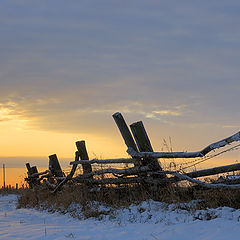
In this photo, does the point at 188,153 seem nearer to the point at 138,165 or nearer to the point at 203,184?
the point at 203,184

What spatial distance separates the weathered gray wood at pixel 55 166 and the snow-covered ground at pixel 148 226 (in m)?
4.11

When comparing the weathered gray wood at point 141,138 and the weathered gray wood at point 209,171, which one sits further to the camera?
the weathered gray wood at point 141,138

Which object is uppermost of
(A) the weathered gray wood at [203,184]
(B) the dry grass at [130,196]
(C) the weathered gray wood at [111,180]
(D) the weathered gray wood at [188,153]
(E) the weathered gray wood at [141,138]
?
(E) the weathered gray wood at [141,138]

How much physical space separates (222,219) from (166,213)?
4.43ft

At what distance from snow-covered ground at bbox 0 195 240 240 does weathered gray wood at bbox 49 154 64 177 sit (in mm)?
4109

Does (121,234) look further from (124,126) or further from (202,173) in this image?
(124,126)

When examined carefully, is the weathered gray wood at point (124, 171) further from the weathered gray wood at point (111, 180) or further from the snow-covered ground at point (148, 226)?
the snow-covered ground at point (148, 226)

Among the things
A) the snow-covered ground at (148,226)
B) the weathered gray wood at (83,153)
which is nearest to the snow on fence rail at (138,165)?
the weathered gray wood at (83,153)

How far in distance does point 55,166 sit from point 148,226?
664cm

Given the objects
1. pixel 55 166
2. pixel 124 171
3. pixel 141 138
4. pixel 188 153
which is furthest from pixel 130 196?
pixel 55 166

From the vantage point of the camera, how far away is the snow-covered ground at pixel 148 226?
5.27 meters

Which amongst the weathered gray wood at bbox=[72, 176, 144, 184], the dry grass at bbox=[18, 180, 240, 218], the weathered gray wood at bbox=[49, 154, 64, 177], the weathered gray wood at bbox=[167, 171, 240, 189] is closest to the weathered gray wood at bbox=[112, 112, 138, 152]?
the weathered gray wood at bbox=[72, 176, 144, 184]

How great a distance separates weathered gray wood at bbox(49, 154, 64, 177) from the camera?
1210 cm

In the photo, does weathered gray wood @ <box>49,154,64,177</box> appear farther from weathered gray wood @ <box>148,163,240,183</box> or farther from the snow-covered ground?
weathered gray wood @ <box>148,163,240,183</box>
